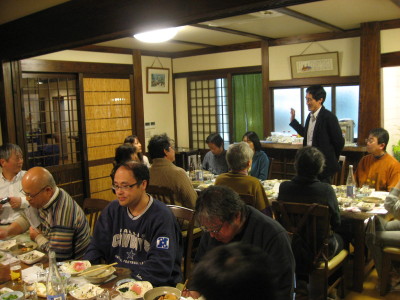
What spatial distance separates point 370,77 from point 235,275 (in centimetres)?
518

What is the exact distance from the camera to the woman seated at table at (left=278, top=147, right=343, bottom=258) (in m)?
2.77

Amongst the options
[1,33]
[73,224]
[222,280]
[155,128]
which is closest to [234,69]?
[155,128]

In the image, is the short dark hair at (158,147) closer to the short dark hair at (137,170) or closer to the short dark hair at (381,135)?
the short dark hair at (137,170)

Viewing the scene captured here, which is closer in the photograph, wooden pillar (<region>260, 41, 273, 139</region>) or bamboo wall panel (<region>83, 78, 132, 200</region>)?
bamboo wall panel (<region>83, 78, 132, 200</region>)

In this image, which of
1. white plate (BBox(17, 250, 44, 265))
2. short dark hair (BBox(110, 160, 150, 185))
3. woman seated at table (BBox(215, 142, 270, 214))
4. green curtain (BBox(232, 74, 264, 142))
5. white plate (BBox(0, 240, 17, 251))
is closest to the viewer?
white plate (BBox(17, 250, 44, 265))

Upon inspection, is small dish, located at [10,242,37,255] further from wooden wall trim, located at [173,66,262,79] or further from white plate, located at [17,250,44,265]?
wooden wall trim, located at [173,66,262,79]

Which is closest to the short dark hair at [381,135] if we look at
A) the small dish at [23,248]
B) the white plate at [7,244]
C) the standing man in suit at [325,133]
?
the standing man in suit at [325,133]

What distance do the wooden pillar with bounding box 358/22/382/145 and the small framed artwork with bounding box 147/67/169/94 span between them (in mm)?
3549

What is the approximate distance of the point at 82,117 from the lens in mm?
5953

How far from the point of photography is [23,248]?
2490 millimetres

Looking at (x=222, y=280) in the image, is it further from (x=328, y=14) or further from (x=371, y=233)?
(x=328, y=14)

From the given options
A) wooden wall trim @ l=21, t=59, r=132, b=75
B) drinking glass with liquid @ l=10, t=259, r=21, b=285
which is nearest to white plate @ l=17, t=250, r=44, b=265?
drinking glass with liquid @ l=10, t=259, r=21, b=285

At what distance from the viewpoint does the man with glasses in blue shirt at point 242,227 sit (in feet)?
5.72

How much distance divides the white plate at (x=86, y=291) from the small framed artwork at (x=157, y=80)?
550cm
